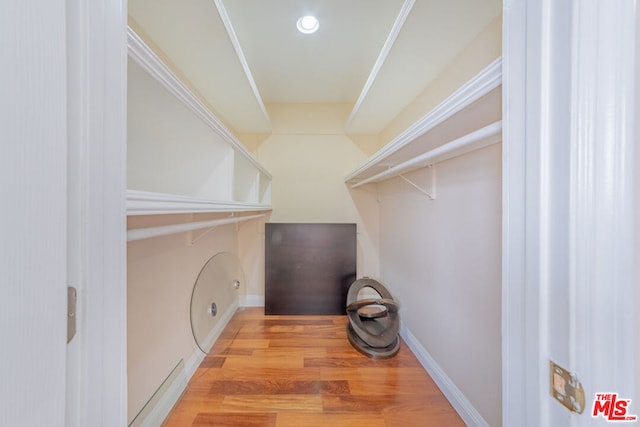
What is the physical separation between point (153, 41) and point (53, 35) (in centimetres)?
108

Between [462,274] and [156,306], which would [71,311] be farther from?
[462,274]

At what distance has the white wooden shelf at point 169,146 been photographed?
0.50 m

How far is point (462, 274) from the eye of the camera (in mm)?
1062

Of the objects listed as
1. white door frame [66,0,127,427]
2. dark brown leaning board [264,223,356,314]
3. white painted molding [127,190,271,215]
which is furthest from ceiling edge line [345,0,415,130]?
dark brown leaning board [264,223,356,314]

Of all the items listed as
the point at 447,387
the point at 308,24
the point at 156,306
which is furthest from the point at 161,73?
the point at 447,387

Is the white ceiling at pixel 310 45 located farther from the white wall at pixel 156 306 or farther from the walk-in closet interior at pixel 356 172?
the white wall at pixel 156 306

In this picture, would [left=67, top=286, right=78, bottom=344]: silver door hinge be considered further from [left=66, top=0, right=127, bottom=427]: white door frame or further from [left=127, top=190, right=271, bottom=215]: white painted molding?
[left=127, top=190, right=271, bottom=215]: white painted molding

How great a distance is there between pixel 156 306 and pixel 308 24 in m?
1.70

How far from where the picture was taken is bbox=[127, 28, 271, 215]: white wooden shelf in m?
0.50

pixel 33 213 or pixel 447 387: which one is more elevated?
pixel 33 213

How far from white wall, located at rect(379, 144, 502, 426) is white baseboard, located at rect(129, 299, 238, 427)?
1.30 meters

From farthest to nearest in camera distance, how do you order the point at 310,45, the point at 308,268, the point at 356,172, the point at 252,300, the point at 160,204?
the point at 252,300 → the point at 308,268 → the point at 356,172 → the point at 310,45 → the point at 160,204

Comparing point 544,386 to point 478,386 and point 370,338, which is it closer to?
point 478,386

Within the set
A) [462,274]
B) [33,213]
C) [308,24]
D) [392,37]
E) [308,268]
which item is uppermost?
[308,24]
